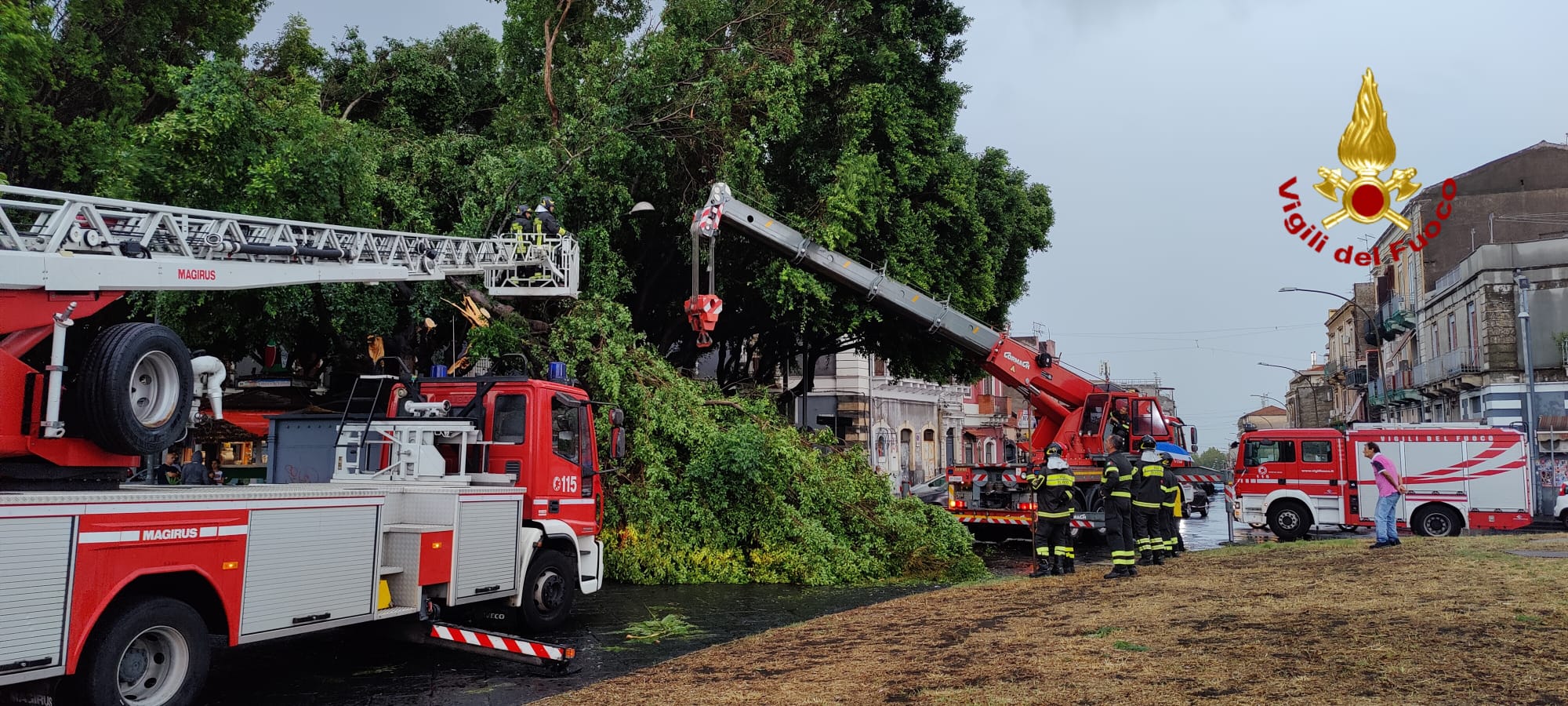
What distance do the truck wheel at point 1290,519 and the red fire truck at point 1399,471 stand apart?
0.02m

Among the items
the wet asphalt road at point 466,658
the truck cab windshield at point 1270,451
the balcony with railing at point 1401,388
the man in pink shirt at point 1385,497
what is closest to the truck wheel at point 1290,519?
the truck cab windshield at point 1270,451

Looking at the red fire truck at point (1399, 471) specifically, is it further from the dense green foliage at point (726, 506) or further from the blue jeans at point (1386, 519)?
the dense green foliage at point (726, 506)

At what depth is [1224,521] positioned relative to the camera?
97.2 feet

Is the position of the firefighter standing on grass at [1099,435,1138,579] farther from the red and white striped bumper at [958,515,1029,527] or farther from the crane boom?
the crane boom

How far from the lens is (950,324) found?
2056 cm

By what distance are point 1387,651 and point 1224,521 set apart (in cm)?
2439

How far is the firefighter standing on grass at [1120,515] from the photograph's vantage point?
12969 mm

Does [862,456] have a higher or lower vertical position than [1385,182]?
lower

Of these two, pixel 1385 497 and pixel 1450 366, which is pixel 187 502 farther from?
pixel 1450 366

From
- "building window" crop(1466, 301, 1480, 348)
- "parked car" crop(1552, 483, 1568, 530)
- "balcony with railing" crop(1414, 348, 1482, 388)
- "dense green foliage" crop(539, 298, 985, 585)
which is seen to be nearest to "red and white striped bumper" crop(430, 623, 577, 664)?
"dense green foliage" crop(539, 298, 985, 585)

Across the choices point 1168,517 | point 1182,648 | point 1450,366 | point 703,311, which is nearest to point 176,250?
point 1182,648

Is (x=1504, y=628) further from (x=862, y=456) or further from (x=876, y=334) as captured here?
(x=876, y=334)

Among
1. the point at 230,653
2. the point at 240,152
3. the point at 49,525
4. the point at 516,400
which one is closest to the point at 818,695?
the point at 49,525

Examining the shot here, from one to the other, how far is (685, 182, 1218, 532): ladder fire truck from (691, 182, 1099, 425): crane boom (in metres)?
0.01
